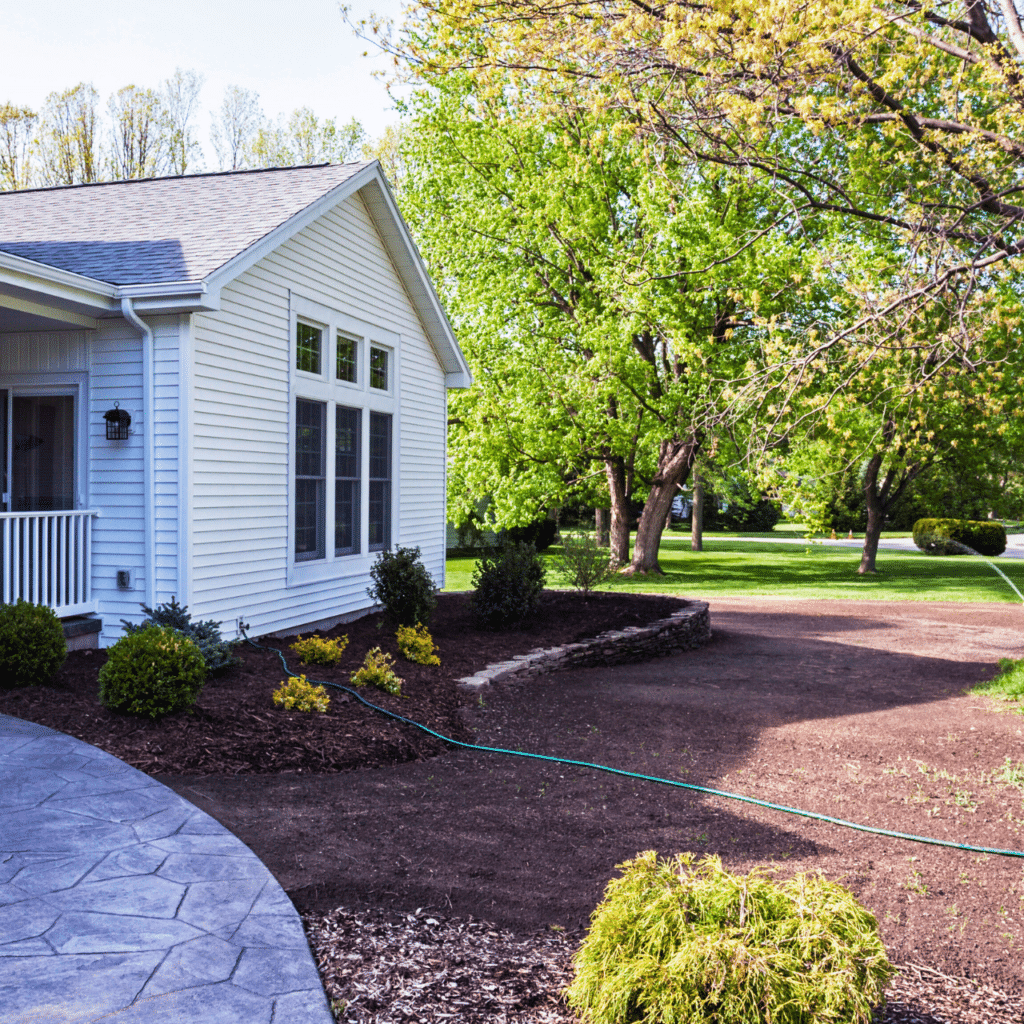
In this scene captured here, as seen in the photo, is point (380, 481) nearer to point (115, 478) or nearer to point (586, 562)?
point (586, 562)

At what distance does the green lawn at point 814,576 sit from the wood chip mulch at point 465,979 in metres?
10.4

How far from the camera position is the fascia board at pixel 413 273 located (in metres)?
10.3

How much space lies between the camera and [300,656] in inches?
300

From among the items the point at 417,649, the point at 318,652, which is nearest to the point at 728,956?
the point at 318,652

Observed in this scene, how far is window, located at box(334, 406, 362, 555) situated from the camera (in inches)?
392

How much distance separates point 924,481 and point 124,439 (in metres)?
21.7

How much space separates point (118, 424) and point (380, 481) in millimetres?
3703

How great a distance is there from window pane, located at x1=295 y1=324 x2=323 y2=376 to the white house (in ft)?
0.09

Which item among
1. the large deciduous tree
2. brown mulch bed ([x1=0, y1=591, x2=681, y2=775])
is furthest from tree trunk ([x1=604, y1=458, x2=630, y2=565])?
brown mulch bed ([x1=0, y1=591, x2=681, y2=775])

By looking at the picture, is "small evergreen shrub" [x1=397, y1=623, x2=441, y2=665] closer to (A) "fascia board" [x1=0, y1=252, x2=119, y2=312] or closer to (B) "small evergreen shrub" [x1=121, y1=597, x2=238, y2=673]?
(B) "small evergreen shrub" [x1=121, y1=597, x2=238, y2=673]

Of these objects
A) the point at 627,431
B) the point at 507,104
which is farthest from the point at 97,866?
the point at 627,431

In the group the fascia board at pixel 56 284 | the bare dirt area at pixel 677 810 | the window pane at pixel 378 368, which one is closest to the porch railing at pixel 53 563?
the fascia board at pixel 56 284

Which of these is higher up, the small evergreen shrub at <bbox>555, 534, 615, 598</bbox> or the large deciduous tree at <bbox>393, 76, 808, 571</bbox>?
the large deciduous tree at <bbox>393, 76, 808, 571</bbox>

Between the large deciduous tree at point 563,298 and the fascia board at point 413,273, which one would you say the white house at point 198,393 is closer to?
the fascia board at point 413,273
